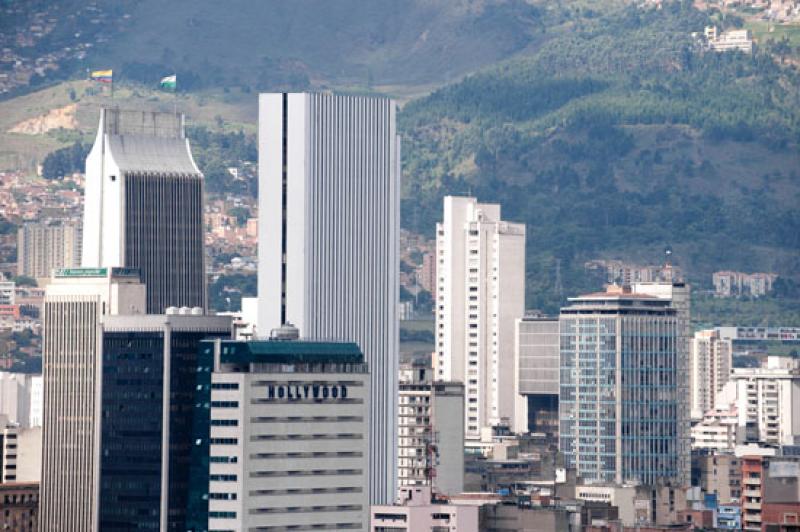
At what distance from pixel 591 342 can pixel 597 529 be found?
5266cm

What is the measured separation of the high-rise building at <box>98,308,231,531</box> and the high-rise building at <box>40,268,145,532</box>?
3.09ft

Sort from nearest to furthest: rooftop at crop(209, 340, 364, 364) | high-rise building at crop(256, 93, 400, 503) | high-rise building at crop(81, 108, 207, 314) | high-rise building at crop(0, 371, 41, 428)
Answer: rooftop at crop(209, 340, 364, 364)
high-rise building at crop(256, 93, 400, 503)
high-rise building at crop(81, 108, 207, 314)
high-rise building at crop(0, 371, 41, 428)

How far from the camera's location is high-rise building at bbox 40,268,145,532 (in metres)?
129

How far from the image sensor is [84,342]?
131125 mm

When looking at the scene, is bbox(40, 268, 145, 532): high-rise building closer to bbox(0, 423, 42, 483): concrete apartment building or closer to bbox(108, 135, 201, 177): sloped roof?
bbox(0, 423, 42, 483): concrete apartment building

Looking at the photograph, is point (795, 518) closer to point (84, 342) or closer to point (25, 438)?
point (84, 342)

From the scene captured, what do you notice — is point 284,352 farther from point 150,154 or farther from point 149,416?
point 150,154

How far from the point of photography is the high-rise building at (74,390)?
129 metres

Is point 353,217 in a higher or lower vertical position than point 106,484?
higher

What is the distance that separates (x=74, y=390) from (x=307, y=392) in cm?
1818

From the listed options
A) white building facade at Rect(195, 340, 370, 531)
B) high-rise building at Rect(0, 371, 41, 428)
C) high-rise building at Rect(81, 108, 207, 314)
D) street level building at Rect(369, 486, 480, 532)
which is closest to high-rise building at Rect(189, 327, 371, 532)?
white building facade at Rect(195, 340, 370, 531)

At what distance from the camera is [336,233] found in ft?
452

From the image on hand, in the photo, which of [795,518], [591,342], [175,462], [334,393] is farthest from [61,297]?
[591,342]

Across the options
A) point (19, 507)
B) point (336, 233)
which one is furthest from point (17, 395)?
point (336, 233)
